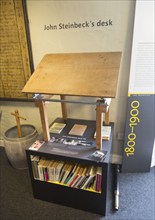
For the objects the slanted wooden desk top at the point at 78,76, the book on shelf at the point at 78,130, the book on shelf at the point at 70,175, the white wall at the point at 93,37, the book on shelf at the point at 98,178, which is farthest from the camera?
the book on shelf at the point at 78,130

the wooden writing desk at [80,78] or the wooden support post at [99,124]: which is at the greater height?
the wooden writing desk at [80,78]

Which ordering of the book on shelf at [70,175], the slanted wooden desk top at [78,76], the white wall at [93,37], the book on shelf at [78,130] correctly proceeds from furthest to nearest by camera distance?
the book on shelf at [78,130]
the white wall at [93,37]
the book on shelf at [70,175]
the slanted wooden desk top at [78,76]

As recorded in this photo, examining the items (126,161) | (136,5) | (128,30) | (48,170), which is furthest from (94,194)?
(136,5)

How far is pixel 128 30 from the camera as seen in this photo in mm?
1681

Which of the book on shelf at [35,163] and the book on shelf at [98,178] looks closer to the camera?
the book on shelf at [98,178]

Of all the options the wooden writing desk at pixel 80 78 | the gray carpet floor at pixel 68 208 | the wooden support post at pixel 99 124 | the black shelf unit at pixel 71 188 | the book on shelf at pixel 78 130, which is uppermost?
the wooden writing desk at pixel 80 78

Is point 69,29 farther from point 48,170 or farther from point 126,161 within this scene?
point 126,161

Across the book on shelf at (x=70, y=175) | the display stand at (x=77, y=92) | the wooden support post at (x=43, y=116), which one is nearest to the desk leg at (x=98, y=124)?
the display stand at (x=77, y=92)

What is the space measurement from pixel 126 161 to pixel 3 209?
144cm

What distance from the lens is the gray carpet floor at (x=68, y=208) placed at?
1621 millimetres

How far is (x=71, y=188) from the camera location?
158 cm

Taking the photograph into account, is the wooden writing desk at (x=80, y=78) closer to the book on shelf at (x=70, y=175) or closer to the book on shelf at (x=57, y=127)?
the book on shelf at (x=57, y=127)

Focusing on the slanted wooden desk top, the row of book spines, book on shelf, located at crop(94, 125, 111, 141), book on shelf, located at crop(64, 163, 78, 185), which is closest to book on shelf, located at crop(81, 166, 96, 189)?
the row of book spines

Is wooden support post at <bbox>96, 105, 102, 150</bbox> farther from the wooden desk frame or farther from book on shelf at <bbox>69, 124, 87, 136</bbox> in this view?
book on shelf at <bbox>69, 124, 87, 136</bbox>
